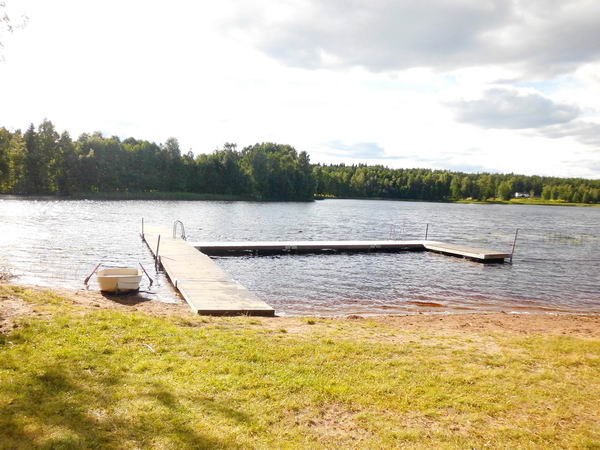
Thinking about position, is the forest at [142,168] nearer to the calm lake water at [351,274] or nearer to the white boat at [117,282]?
the calm lake water at [351,274]

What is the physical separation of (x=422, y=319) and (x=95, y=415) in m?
9.30

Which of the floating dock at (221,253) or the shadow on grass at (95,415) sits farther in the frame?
the floating dock at (221,253)

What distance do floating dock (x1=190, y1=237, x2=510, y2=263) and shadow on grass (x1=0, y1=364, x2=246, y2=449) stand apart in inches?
774

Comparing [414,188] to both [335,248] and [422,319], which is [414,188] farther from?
[422,319]

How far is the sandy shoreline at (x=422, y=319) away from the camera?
394 inches

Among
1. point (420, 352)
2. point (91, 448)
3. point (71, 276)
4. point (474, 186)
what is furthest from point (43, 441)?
point (474, 186)

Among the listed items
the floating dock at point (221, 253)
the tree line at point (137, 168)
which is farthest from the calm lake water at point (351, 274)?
the tree line at point (137, 168)

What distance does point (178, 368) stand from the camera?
6.10m

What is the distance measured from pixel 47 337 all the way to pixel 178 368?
8.42 feet

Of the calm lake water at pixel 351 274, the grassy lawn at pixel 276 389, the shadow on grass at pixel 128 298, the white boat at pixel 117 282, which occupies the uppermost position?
the grassy lawn at pixel 276 389

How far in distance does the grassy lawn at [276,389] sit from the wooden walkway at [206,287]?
2689 millimetres

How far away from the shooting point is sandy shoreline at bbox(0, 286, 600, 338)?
394 inches

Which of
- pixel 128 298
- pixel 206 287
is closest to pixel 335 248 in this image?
pixel 206 287

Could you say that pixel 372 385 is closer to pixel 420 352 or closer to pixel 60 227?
pixel 420 352
